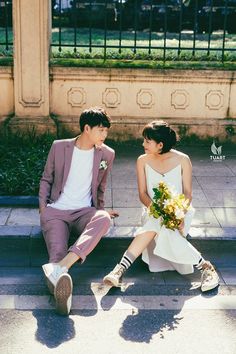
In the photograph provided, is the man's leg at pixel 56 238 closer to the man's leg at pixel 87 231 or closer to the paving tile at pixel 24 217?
the man's leg at pixel 87 231

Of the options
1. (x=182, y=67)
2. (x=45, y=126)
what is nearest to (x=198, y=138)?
(x=182, y=67)

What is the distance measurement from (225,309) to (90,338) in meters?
1.07

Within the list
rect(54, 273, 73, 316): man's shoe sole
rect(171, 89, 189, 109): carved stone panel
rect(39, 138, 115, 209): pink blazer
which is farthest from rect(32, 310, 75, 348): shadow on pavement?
rect(171, 89, 189, 109): carved stone panel

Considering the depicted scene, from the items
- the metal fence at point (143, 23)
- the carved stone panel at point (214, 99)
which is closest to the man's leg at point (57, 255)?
the carved stone panel at point (214, 99)

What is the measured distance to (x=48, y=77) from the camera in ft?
25.3

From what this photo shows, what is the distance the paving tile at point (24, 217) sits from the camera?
17.7 ft

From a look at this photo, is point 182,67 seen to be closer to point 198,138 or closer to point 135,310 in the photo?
point 198,138

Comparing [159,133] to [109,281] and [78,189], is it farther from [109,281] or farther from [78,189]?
[109,281]

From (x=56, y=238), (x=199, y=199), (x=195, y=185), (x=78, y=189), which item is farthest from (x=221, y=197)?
(x=56, y=238)

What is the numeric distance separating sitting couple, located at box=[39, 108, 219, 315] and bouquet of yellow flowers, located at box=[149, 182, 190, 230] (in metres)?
0.13

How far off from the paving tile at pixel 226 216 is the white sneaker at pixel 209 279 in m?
0.83

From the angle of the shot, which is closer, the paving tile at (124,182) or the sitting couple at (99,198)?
the sitting couple at (99,198)

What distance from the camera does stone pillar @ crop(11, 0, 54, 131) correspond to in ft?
24.5

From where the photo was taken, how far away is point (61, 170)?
508cm
